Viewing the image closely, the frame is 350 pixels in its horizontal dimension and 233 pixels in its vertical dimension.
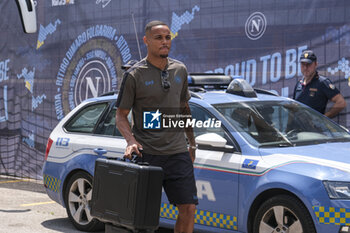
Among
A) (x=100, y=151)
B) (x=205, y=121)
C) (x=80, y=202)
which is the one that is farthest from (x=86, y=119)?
(x=205, y=121)

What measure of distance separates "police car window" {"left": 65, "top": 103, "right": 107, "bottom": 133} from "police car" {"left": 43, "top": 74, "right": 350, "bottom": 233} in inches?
0.5

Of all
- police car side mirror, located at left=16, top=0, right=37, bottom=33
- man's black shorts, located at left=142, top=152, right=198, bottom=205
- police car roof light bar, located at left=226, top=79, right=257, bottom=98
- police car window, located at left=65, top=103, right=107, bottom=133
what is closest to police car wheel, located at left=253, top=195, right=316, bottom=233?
man's black shorts, located at left=142, top=152, right=198, bottom=205

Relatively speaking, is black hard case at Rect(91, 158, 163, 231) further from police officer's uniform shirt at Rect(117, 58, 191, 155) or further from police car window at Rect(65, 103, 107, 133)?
police car window at Rect(65, 103, 107, 133)

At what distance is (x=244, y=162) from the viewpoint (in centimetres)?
609

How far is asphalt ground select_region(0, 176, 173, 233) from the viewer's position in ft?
25.4

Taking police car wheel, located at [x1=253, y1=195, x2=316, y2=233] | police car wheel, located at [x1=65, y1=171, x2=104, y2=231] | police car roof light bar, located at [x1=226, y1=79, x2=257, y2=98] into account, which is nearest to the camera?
police car wheel, located at [x1=253, y1=195, x2=316, y2=233]

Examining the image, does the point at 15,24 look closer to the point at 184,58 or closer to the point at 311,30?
the point at 184,58

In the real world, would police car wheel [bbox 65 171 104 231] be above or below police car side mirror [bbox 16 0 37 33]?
below

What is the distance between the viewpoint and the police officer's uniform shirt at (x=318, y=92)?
8094 mm

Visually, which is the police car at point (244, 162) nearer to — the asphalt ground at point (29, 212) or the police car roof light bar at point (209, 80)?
the police car roof light bar at point (209, 80)

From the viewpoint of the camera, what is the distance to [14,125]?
12.5 meters

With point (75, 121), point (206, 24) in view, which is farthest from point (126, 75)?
point (206, 24)

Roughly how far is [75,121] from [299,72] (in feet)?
9.01

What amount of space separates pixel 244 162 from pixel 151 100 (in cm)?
128
